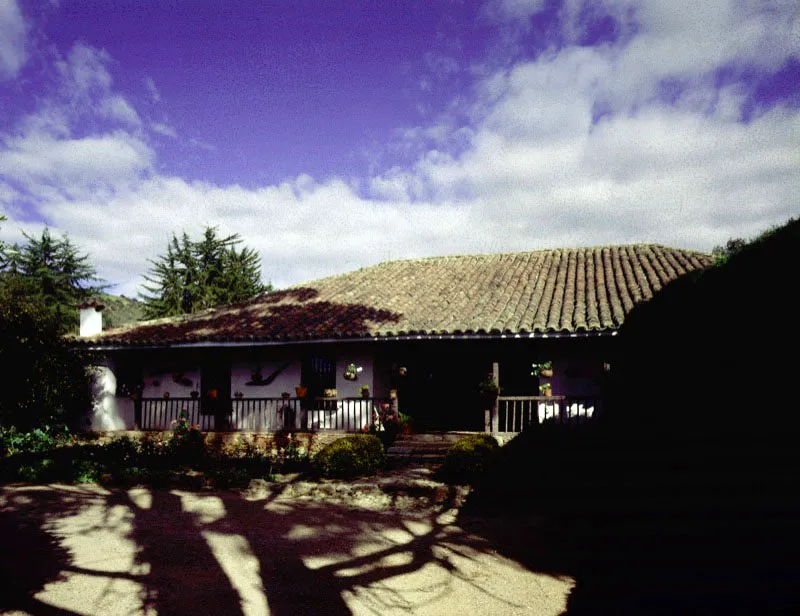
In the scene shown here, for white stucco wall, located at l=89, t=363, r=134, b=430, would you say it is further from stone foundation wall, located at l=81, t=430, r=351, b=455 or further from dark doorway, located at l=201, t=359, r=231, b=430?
dark doorway, located at l=201, t=359, r=231, b=430

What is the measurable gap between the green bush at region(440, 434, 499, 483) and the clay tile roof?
355cm

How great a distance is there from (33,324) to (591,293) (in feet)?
48.3

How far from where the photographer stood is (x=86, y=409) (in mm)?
15500

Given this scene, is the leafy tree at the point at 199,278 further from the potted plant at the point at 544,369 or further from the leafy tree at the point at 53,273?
the potted plant at the point at 544,369

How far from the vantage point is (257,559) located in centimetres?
593

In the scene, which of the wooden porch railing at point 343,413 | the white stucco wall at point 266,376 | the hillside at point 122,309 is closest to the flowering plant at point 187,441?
the white stucco wall at point 266,376

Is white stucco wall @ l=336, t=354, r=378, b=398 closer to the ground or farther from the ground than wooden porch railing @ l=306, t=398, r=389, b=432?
farther from the ground

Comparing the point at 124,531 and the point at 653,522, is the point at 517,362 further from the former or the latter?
the point at 124,531

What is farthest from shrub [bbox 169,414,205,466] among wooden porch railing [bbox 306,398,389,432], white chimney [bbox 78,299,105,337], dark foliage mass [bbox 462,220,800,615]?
dark foliage mass [bbox 462,220,800,615]

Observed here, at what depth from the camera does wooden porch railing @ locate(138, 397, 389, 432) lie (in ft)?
45.5

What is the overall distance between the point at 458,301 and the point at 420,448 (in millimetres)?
4984

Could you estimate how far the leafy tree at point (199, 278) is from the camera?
31781 mm

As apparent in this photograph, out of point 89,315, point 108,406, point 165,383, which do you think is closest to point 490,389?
point 165,383

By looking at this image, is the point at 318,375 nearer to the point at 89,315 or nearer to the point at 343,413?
the point at 343,413
